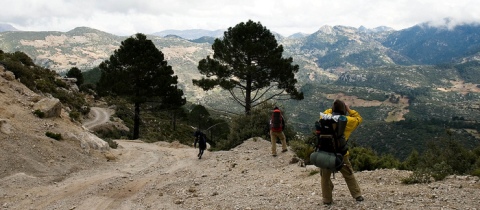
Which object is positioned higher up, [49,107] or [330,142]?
[330,142]

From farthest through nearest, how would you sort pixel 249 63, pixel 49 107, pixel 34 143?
pixel 249 63 → pixel 49 107 → pixel 34 143

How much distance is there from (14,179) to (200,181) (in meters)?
6.19

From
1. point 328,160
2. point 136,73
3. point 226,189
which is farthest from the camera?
point 136,73

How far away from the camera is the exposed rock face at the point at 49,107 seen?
17.8 m

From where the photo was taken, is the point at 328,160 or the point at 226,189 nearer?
the point at 328,160

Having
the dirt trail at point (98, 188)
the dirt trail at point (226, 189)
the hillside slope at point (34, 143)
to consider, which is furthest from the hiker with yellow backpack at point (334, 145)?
the hillside slope at point (34, 143)

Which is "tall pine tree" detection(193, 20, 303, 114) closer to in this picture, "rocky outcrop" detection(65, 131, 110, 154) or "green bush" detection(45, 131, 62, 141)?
"rocky outcrop" detection(65, 131, 110, 154)

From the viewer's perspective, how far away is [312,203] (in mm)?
8070

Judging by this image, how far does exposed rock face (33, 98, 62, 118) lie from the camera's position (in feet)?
58.3

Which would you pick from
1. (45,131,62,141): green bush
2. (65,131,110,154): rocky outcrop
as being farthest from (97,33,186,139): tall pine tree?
(45,131,62,141): green bush

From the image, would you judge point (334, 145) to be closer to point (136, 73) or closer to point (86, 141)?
point (86, 141)

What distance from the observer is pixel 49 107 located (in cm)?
1800

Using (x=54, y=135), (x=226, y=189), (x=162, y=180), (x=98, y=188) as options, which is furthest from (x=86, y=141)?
(x=226, y=189)

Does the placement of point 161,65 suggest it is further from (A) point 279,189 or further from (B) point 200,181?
(A) point 279,189
